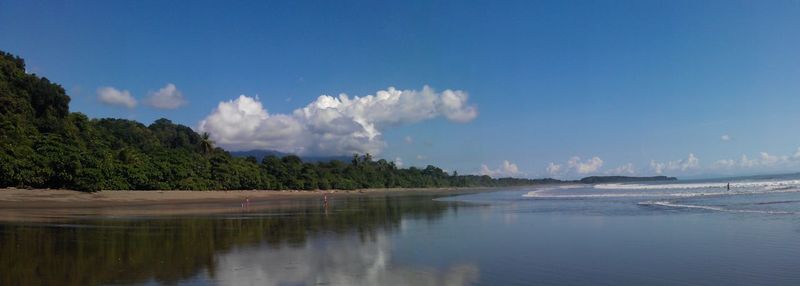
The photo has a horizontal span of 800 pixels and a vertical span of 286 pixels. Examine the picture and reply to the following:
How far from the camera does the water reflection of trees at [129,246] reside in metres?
13.0

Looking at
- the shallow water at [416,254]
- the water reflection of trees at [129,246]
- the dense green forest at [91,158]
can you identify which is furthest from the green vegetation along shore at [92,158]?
the shallow water at [416,254]

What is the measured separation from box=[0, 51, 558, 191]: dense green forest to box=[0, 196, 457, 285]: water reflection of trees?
93.6ft

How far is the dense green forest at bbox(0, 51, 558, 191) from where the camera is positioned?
167 feet

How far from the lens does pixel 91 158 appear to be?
55688 mm

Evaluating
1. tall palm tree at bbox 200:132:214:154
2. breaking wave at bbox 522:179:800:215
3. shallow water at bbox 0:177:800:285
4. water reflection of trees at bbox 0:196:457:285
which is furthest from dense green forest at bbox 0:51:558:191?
breaking wave at bbox 522:179:800:215

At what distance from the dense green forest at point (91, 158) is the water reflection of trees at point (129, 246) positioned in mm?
28520

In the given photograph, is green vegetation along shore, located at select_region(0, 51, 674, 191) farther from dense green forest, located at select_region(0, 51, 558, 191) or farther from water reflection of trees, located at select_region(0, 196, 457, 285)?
water reflection of trees, located at select_region(0, 196, 457, 285)

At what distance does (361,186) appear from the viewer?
474ft

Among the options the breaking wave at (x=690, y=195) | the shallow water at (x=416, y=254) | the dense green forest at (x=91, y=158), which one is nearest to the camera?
the shallow water at (x=416, y=254)

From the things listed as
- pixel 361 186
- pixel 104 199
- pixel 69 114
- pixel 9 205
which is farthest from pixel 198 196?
pixel 361 186

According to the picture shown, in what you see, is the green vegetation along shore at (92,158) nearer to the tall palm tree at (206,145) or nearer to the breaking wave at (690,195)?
the tall palm tree at (206,145)

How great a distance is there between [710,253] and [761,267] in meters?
2.28

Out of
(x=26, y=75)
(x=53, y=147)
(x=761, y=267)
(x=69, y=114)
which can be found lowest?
(x=761, y=267)

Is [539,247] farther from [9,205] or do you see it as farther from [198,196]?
[198,196]
